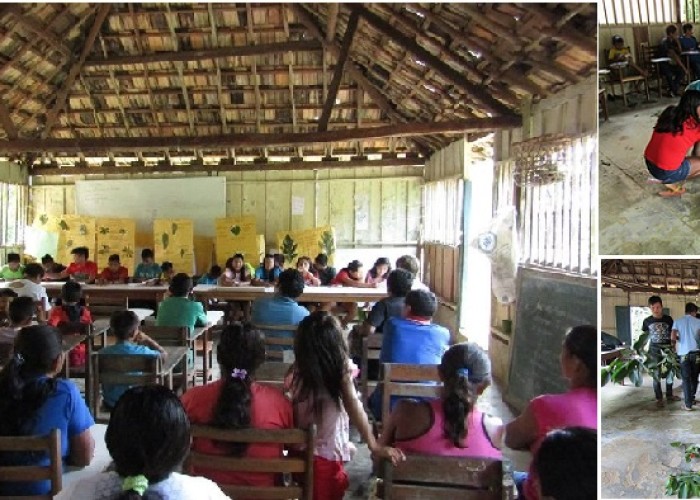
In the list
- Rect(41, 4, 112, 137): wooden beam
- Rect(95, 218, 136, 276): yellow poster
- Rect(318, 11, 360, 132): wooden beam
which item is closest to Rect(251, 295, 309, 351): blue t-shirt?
Rect(318, 11, 360, 132): wooden beam

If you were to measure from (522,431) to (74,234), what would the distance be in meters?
8.72

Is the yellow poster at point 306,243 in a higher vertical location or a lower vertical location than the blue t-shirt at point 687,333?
higher

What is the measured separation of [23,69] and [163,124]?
1868 mm

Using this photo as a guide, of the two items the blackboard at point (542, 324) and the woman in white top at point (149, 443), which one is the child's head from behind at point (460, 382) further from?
the blackboard at point (542, 324)

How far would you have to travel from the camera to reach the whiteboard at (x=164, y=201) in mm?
9492

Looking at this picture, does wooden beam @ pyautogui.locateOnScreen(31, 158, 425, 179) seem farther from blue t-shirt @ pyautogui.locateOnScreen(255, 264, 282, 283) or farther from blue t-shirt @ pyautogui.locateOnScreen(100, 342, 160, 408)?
blue t-shirt @ pyautogui.locateOnScreen(100, 342, 160, 408)

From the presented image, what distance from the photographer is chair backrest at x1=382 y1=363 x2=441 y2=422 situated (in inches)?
95.7

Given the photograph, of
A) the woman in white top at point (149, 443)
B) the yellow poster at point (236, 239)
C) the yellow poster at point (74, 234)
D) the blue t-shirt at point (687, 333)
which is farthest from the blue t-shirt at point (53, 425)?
the yellow poster at point (74, 234)

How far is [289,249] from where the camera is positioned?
9.24m

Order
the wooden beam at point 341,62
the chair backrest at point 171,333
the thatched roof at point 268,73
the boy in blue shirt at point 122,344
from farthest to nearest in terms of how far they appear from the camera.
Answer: the wooden beam at point 341,62, the thatched roof at point 268,73, the chair backrest at point 171,333, the boy in blue shirt at point 122,344

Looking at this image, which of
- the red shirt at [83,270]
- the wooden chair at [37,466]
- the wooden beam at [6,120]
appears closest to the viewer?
the wooden chair at [37,466]

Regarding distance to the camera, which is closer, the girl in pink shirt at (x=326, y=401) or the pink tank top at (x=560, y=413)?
the pink tank top at (x=560, y=413)

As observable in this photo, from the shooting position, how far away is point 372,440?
202cm

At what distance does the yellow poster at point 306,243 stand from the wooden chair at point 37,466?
24.1ft
